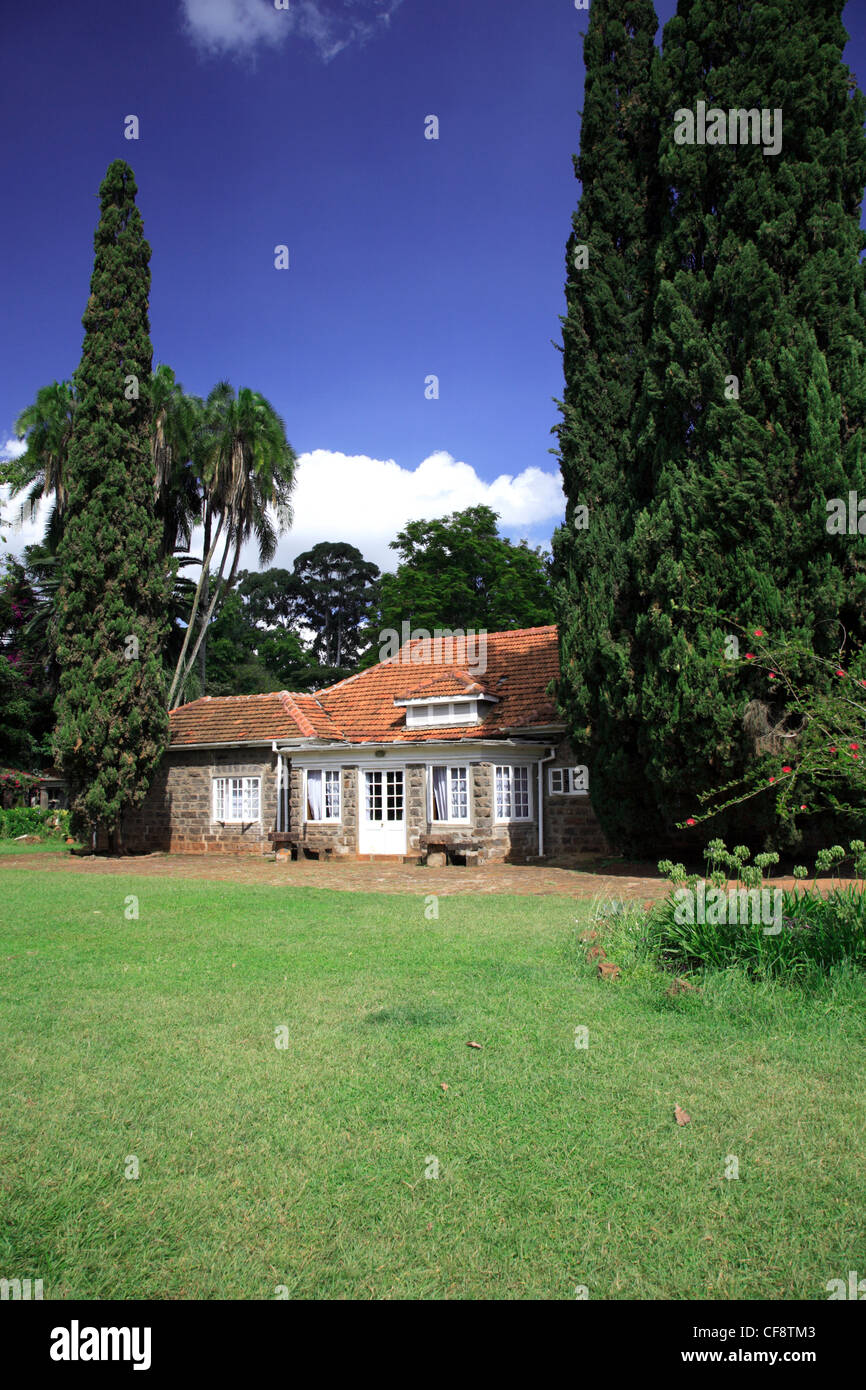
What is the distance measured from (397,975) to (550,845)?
1235cm

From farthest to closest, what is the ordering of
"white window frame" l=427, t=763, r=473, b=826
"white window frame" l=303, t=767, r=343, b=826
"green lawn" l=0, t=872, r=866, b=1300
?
1. "white window frame" l=303, t=767, r=343, b=826
2. "white window frame" l=427, t=763, r=473, b=826
3. "green lawn" l=0, t=872, r=866, b=1300

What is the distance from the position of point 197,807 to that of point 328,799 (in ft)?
15.3

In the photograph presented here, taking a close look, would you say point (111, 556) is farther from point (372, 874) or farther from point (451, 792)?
point (372, 874)

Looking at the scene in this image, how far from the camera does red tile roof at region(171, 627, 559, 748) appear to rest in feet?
66.8

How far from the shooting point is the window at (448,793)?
1944 centimetres

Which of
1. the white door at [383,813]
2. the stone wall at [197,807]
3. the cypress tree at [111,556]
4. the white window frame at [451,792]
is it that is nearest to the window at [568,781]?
the white window frame at [451,792]

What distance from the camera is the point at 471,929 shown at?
970cm

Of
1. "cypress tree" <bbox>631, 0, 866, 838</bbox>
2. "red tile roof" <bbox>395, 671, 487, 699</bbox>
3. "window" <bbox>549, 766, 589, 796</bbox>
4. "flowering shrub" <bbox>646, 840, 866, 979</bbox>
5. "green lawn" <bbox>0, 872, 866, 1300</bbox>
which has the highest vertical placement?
"cypress tree" <bbox>631, 0, 866, 838</bbox>

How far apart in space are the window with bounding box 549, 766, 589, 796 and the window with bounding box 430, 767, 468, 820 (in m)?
1.98

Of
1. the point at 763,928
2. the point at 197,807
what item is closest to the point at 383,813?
the point at 197,807

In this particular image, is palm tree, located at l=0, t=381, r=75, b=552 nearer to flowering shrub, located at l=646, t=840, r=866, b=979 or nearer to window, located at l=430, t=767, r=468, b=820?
window, located at l=430, t=767, r=468, b=820

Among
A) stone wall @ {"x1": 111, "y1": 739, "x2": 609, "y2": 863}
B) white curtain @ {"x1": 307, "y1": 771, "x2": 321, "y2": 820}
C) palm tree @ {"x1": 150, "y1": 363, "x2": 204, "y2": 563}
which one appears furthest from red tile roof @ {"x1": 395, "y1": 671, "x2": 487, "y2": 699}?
palm tree @ {"x1": 150, "y1": 363, "x2": 204, "y2": 563}

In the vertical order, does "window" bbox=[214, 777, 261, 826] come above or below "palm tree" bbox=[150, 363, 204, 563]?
below
